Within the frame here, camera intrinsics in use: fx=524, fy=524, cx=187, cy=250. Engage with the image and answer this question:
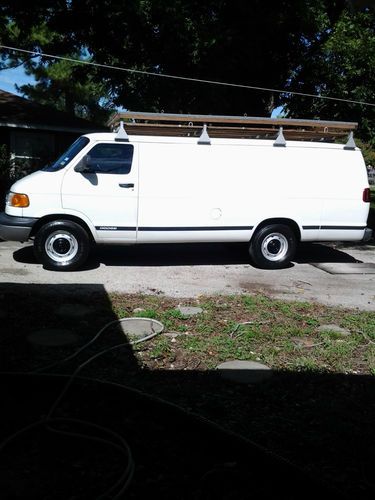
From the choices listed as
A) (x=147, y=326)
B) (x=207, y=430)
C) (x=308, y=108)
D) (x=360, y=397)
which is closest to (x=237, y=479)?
(x=207, y=430)

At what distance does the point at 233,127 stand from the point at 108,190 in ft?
8.01

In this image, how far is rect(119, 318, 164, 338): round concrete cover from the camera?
17.2 feet

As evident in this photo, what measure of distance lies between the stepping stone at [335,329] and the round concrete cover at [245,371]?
133 centimetres

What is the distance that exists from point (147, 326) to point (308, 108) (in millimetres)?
14506

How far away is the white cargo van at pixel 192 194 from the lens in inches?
306

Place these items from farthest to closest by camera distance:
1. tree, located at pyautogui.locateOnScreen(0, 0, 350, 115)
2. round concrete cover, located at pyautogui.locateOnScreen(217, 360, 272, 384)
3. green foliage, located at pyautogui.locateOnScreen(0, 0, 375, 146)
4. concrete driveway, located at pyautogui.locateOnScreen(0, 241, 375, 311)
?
1. green foliage, located at pyautogui.locateOnScreen(0, 0, 375, 146)
2. tree, located at pyautogui.locateOnScreen(0, 0, 350, 115)
3. concrete driveway, located at pyautogui.locateOnScreen(0, 241, 375, 311)
4. round concrete cover, located at pyautogui.locateOnScreen(217, 360, 272, 384)

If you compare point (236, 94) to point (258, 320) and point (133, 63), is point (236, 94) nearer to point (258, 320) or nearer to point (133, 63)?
point (133, 63)

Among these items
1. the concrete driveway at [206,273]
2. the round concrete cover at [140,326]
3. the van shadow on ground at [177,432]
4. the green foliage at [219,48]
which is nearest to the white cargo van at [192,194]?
the concrete driveway at [206,273]

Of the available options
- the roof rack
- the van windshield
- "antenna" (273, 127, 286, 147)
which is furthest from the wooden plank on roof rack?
the van windshield

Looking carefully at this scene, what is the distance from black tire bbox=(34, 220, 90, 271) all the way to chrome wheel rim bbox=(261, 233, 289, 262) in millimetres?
2905

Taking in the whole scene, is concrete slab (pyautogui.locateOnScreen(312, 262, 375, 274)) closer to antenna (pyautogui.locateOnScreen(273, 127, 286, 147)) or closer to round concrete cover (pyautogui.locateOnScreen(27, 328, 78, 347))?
antenna (pyautogui.locateOnScreen(273, 127, 286, 147))

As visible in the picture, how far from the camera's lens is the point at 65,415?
3.47 m

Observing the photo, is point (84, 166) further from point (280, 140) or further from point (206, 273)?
point (280, 140)

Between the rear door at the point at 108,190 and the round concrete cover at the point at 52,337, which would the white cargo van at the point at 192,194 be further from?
the round concrete cover at the point at 52,337
